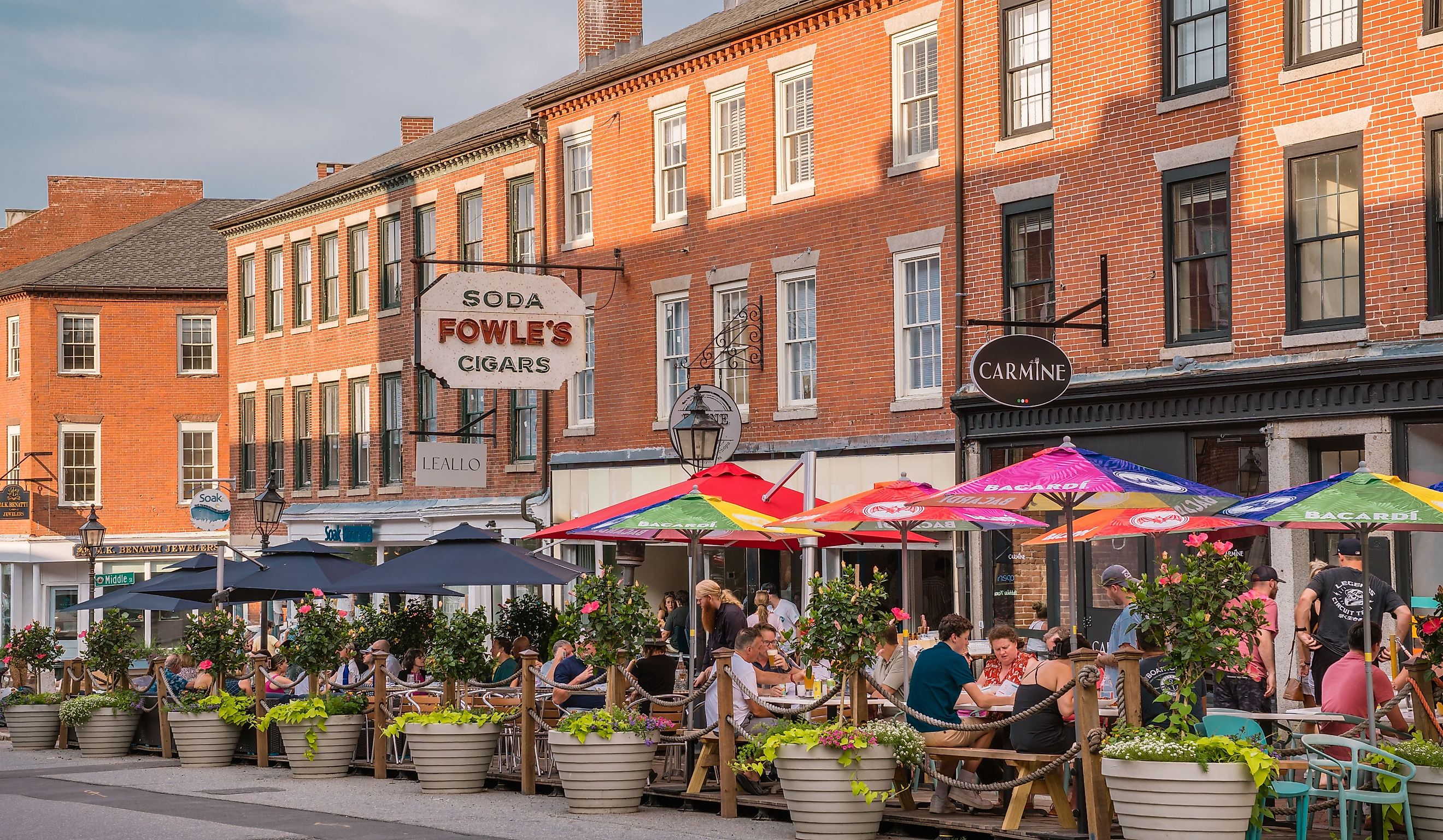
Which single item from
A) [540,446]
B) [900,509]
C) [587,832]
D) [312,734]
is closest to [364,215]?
[540,446]

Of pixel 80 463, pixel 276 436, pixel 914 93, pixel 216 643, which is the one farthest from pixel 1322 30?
pixel 80 463

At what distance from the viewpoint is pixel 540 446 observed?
101ft

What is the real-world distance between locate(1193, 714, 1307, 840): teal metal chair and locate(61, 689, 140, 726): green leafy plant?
14.1m

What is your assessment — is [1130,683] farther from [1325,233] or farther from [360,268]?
[360,268]

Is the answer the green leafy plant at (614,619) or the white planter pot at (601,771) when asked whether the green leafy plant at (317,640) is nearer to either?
the green leafy plant at (614,619)

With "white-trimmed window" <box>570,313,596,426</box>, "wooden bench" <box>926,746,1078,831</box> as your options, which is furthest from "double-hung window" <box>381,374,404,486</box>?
"wooden bench" <box>926,746,1078,831</box>

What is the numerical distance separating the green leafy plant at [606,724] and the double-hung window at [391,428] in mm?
21811

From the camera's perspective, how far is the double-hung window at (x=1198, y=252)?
19.5m

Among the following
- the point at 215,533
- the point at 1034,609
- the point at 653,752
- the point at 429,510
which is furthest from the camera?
the point at 215,533

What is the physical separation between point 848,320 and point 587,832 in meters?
12.6

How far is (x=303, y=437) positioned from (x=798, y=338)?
1698 cm

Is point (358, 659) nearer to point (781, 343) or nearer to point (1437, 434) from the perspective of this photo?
point (781, 343)

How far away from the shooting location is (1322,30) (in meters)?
18.7

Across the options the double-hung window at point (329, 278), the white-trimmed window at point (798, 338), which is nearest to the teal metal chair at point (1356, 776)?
the white-trimmed window at point (798, 338)
